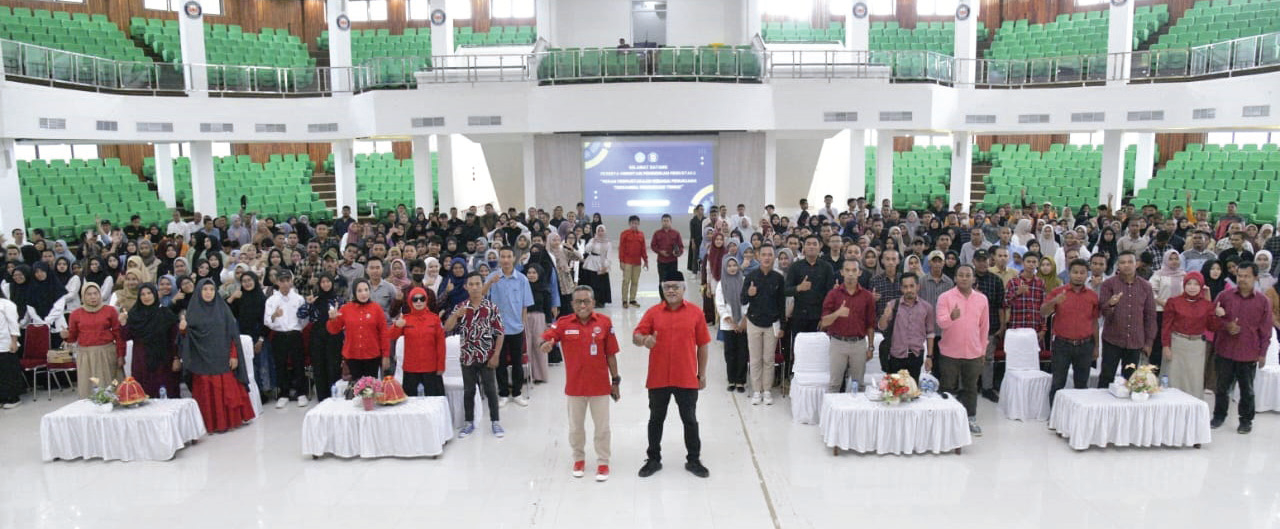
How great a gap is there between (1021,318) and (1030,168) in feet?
62.4

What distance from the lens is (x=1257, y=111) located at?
1800cm

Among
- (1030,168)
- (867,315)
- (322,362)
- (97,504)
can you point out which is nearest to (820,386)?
(867,315)

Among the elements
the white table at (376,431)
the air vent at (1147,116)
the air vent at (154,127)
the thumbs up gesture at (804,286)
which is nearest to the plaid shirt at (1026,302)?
the thumbs up gesture at (804,286)

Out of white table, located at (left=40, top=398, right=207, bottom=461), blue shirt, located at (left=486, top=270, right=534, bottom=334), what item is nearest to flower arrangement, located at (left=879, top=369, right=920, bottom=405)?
blue shirt, located at (left=486, top=270, right=534, bottom=334)

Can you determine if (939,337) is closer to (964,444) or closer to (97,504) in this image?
(964,444)

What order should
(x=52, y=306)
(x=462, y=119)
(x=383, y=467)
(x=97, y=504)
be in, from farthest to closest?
(x=462, y=119) → (x=52, y=306) → (x=383, y=467) → (x=97, y=504)

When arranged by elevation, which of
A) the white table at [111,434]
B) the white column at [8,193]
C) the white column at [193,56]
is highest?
the white column at [193,56]

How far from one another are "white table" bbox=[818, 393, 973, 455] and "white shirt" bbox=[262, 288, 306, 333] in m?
5.06

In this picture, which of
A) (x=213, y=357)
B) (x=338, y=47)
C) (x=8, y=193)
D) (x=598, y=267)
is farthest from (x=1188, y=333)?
(x=338, y=47)

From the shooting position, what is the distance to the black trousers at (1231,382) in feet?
25.9

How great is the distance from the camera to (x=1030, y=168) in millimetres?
25953

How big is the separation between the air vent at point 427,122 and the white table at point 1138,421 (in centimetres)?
1570

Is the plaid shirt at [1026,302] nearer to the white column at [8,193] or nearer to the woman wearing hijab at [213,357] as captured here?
the woman wearing hijab at [213,357]

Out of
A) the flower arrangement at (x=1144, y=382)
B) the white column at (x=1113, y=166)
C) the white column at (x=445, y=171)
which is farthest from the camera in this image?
the white column at (x=445, y=171)
